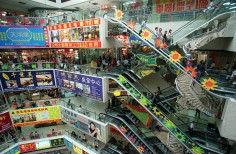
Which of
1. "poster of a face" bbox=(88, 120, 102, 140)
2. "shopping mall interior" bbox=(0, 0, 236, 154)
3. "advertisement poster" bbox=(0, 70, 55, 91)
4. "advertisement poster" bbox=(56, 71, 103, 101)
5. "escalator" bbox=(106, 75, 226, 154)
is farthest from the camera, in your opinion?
"advertisement poster" bbox=(0, 70, 55, 91)

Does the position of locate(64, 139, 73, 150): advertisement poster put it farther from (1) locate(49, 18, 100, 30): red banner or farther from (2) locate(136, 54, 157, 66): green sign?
(1) locate(49, 18, 100, 30): red banner

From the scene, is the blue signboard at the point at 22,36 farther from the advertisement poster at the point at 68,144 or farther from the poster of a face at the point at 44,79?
the advertisement poster at the point at 68,144

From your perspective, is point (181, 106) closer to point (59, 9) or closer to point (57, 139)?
point (57, 139)

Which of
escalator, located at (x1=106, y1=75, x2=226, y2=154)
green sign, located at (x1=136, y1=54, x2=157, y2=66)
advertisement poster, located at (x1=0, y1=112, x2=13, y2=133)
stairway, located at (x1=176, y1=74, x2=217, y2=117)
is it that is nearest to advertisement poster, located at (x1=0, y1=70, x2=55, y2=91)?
advertisement poster, located at (x1=0, y1=112, x2=13, y2=133)

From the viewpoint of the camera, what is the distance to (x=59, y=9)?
77.6 feet

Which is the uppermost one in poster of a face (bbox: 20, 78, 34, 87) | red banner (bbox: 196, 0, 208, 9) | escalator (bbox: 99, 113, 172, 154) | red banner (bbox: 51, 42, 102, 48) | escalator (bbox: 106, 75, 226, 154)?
red banner (bbox: 196, 0, 208, 9)

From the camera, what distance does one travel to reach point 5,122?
49.8 feet

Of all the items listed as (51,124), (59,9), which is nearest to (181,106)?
(51,124)

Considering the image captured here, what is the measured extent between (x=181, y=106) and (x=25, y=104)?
682 inches

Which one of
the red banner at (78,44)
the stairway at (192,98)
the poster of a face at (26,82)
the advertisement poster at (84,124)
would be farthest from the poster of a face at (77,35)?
the stairway at (192,98)

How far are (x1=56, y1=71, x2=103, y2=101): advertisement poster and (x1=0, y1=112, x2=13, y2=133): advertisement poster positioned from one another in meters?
6.31

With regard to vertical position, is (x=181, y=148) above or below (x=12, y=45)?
below

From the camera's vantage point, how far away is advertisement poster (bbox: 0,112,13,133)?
1480cm

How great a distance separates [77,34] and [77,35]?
10 centimetres
